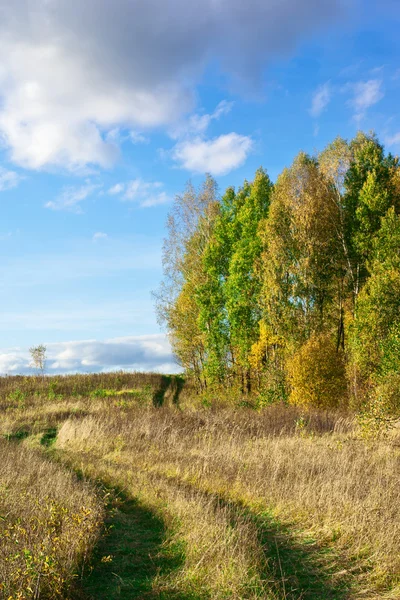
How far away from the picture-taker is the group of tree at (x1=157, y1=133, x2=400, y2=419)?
2272 cm

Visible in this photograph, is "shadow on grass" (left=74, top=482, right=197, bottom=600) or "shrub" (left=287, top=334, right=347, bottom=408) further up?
"shrub" (left=287, top=334, right=347, bottom=408)

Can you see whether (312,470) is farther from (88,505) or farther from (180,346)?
(180,346)

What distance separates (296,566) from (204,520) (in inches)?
54.8

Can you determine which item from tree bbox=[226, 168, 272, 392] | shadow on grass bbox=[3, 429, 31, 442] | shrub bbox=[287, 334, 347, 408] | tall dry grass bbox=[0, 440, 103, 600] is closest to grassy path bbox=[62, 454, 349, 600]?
tall dry grass bbox=[0, 440, 103, 600]

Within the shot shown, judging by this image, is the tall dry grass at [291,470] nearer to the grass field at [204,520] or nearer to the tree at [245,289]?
the grass field at [204,520]

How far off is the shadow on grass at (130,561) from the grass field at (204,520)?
0.8 inches

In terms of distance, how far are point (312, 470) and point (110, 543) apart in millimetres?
4265

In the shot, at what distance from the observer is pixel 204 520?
7.08 m

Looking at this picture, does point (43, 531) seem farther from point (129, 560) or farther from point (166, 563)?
point (166, 563)

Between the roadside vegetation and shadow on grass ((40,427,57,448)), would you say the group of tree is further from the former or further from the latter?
shadow on grass ((40,427,57,448))

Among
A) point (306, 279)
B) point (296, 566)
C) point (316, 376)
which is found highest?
point (306, 279)

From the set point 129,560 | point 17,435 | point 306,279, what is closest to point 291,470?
point 129,560

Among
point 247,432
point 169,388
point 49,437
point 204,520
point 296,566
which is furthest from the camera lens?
point 169,388

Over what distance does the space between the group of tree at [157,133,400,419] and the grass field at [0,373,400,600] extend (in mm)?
8506
